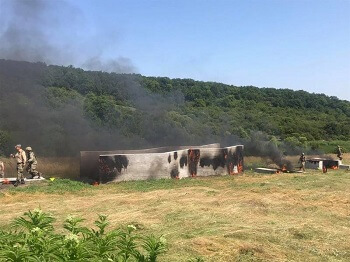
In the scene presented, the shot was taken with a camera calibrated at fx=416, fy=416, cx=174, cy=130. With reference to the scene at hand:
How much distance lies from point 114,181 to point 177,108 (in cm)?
3873

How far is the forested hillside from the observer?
34.7 m

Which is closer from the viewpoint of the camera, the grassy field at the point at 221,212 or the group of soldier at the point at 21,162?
the grassy field at the point at 221,212

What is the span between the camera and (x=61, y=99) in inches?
1735

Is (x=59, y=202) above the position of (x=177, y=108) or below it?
below

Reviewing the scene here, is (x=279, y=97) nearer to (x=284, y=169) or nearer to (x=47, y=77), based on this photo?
(x=47, y=77)

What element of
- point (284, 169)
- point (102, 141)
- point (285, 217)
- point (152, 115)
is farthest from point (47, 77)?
point (285, 217)

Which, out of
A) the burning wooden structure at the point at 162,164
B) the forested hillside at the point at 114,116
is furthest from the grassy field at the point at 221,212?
the forested hillside at the point at 114,116

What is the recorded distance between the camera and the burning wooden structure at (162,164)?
1889cm

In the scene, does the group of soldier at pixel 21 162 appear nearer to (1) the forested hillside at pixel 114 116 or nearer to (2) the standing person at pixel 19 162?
(2) the standing person at pixel 19 162

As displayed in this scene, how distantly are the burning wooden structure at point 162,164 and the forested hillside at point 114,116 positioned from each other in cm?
A: 1175

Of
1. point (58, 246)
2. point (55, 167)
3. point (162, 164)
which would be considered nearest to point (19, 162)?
point (162, 164)

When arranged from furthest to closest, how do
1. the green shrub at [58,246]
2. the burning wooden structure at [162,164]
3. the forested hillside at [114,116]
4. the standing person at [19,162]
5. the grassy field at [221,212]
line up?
the forested hillside at [114,116] → the burning wooden structure at [162,164] → the standing person at [19,162] → the grassy field at [221,212] → the green shrub at [58,246]

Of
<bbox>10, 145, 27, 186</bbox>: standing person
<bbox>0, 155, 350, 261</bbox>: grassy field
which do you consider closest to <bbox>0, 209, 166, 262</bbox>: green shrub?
<bbox>0, 155, 350, 261</bbox>: grassy field

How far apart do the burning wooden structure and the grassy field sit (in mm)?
744
